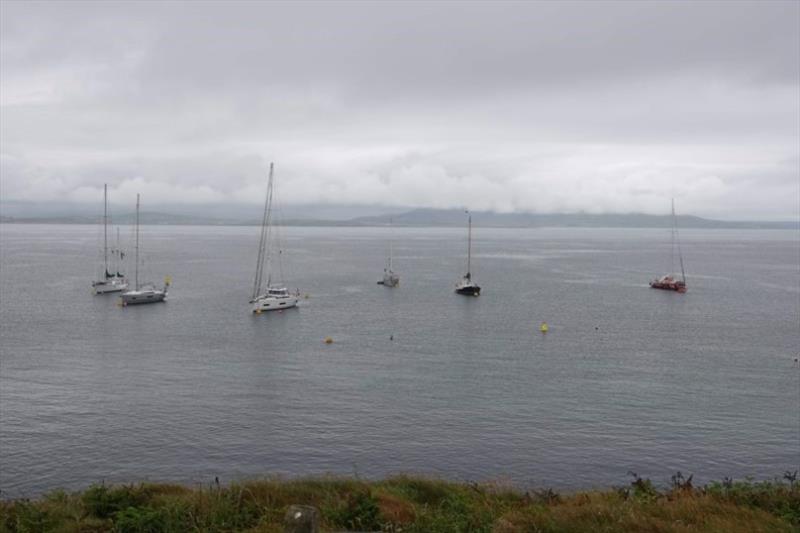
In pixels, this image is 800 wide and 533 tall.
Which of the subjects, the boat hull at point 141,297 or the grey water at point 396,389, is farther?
the boat hull at point 141,297

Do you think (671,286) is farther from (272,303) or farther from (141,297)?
(141,297)

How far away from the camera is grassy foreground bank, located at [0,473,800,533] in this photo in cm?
1364

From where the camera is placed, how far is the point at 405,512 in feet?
51.2

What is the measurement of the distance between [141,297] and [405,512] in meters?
77.7

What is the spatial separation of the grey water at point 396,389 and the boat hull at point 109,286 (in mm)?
1609

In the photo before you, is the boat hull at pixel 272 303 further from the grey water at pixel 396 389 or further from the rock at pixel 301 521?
the rock at pixel 301 521

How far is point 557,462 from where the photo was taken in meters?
33.9

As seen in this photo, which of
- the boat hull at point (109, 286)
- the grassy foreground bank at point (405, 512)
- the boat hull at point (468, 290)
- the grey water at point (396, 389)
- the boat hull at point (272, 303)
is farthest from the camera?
the boat hull at point (468, 290)

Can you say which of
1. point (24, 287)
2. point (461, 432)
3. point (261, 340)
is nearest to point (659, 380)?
point (461, 432)

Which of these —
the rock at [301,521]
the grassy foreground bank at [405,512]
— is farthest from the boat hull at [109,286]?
the rock at [301,521]

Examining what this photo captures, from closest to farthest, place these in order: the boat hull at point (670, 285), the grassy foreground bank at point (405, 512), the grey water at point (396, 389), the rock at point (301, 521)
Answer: the rock at point (301, 521)
the grassy foreground bank at point (405, 512)
the grey water at point (396, 389)
the boat hull at point (670, 285)

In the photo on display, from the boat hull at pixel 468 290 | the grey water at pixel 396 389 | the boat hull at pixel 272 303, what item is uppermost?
the boat hull at pixel 468 290

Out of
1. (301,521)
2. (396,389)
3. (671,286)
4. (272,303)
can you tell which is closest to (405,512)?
(301,521)

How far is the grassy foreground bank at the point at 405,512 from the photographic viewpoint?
13.6 metres
